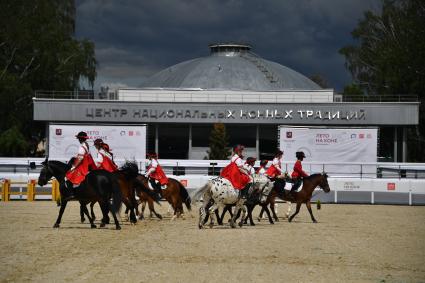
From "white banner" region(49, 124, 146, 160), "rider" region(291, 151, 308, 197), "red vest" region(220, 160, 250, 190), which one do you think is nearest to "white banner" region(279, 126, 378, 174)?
"white banner" region(49, 124, 146, 160)

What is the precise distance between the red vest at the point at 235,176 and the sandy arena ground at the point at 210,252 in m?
1.08

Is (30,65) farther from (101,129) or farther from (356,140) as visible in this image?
(356,140)

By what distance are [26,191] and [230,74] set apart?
150 feet

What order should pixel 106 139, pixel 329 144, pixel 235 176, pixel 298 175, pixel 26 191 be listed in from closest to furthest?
pixel 235 176, pixel 298 175, pixel 26 191, pixel 329 144, pixel 106 139

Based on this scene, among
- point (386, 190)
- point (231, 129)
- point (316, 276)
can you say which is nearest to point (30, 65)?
point (231, 129)

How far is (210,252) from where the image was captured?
582 inches

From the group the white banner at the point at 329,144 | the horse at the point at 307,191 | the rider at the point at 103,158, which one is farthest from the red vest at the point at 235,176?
the white banner at the point at 329,144

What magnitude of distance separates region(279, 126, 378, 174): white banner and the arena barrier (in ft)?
51.2

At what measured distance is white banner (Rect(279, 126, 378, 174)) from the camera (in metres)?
47.9

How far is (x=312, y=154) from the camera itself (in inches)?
1901

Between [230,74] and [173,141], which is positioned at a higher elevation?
[230,74]

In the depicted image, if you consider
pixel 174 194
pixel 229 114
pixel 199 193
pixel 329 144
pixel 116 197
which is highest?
pixel 229 114

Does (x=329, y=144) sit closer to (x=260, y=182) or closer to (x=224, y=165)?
(x=224, y=165)

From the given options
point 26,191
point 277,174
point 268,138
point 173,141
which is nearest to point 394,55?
point 268,138
